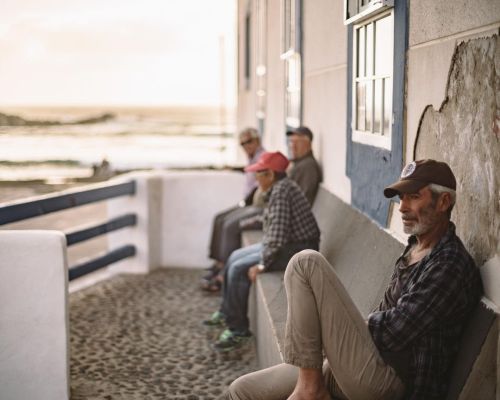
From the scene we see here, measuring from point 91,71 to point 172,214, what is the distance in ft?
204

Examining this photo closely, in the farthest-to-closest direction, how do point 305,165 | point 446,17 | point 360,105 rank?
point 305,165, point 360,105, point 446,17

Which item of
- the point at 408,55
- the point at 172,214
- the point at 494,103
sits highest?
the point at 408,55

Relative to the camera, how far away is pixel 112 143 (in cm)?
5975

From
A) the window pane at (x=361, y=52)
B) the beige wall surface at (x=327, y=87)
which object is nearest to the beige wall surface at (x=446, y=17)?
the window pane at (x=361, y=52)

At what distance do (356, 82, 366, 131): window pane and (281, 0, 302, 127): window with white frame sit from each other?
2.52m

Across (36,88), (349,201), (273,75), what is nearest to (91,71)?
(36,88)

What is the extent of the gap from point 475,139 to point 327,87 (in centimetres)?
374

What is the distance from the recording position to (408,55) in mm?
4312

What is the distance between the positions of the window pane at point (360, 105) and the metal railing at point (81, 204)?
115 inches

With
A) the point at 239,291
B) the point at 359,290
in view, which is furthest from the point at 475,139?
the point at 239,291

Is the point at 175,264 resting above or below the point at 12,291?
below

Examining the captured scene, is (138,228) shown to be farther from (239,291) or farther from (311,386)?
(311,386)

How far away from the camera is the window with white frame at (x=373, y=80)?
4.86m

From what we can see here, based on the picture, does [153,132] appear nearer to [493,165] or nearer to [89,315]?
[89,315]
